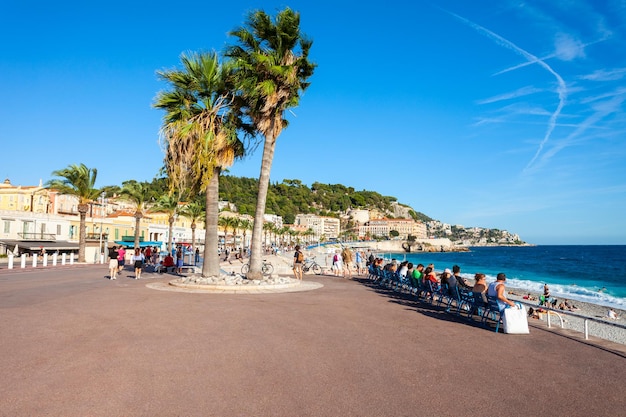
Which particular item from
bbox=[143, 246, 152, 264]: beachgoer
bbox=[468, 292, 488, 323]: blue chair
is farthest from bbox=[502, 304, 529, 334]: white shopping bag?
bbox=[143, 246, 152, 264]: beachgoer

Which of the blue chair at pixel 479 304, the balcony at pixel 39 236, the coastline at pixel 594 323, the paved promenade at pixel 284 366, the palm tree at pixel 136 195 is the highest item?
the palm tree at pixel 136 195

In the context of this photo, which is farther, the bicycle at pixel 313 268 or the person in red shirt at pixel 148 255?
the person in red shirt at pixel 148 255

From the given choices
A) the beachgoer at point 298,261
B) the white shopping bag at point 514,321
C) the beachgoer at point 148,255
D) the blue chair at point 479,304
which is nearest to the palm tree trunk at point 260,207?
the beachgoer at point 298,261

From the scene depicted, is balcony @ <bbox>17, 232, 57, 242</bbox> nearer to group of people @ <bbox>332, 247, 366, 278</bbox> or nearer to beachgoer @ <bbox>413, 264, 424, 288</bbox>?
group of people @ <bbox>332, 247, 366, 278</bbox>

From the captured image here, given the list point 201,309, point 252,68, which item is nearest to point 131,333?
point 201,309

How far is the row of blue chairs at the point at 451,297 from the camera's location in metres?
10.2

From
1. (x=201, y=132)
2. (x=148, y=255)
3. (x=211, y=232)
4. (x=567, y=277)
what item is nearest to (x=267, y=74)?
(x=201, y=132)

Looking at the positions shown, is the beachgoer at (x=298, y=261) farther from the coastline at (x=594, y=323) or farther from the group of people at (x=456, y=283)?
the coastline at (x=594, y=323)

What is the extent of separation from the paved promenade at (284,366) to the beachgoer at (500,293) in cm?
75

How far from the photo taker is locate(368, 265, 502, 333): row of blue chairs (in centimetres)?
1018

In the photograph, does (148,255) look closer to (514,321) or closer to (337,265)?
(337,265)

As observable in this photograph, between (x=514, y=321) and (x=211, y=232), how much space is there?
11.4 metres

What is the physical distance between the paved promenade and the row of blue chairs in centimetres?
66

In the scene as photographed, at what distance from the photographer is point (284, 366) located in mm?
6121
